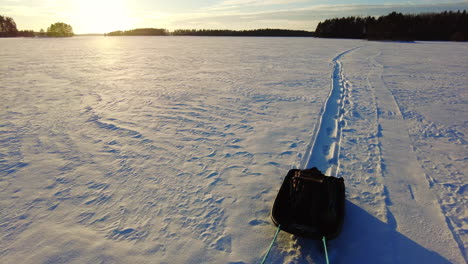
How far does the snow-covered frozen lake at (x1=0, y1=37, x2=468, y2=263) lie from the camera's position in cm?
255

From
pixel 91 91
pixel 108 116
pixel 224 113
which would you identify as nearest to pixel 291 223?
pixel 224 113

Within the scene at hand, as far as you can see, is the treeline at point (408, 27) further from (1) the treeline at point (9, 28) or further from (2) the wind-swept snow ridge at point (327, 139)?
(1) the treeline at point (9, 28)

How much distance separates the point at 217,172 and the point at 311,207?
1707 mm

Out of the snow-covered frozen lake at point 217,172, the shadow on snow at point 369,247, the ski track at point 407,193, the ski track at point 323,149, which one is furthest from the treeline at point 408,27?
the shadow on snow at point 369,247

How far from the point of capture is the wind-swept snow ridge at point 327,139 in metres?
3.97

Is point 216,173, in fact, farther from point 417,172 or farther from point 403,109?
point 403,109

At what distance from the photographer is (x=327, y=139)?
16.0ft

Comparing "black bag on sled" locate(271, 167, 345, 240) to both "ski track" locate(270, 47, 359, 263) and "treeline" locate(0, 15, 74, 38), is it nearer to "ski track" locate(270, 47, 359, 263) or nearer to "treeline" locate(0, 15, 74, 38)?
"ski track" locate(270, 47, 359, 263)

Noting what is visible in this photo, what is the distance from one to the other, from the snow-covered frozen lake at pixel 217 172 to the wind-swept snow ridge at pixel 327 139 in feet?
0.12

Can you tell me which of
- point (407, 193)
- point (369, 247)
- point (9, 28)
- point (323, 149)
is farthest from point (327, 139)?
point (9, 28)

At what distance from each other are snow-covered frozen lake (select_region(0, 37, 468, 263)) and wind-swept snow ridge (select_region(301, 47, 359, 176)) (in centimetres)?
4

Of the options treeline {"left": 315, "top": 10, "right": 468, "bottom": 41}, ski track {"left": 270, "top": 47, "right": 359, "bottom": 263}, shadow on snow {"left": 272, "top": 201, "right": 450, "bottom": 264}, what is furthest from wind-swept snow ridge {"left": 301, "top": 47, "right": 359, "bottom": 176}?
treeline {"left": 315, "top": 10, "right": 468, "bottom": 41}

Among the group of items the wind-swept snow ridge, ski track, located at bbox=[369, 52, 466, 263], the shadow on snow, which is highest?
the wind-swept snow ridge

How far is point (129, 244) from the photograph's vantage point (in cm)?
256
